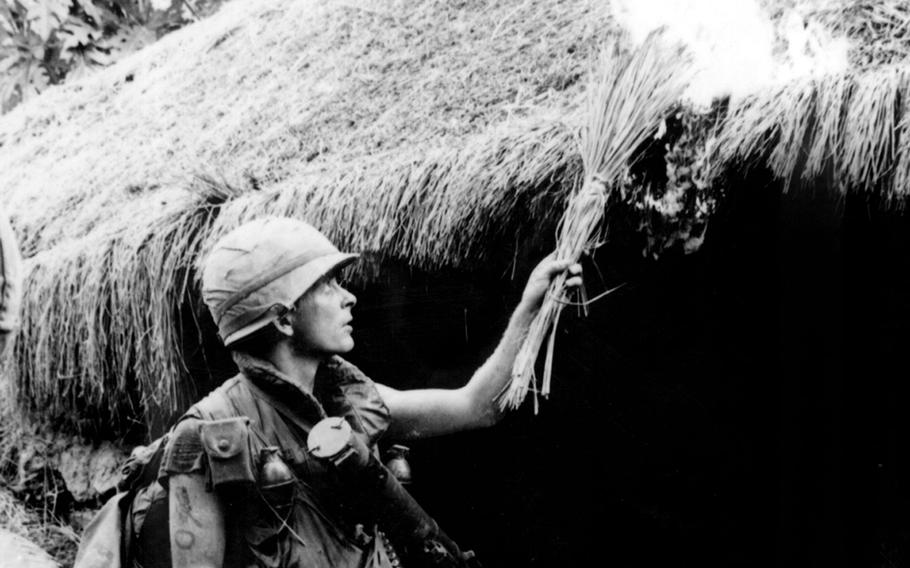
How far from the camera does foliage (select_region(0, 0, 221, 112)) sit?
35.0 ft

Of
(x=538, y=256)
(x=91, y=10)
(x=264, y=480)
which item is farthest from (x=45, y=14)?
(x=264, y=480)

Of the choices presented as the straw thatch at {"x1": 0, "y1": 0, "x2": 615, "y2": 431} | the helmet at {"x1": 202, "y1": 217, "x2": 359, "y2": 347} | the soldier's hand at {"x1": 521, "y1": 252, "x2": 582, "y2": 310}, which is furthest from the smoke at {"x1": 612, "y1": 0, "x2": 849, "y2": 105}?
the helmet at {"x1": 202, "y1": 217, "x2": 359, "y2": 347}

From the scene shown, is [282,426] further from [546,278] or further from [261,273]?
[546,278]

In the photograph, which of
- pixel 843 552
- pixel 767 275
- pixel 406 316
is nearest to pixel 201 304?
pixel 406 316

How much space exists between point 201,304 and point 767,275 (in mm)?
1980

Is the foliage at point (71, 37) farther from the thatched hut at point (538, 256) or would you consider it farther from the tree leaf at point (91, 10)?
the thatched hut at point (538, 256)

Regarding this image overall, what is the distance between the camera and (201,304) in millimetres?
4566

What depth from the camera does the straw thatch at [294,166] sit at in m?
3.75

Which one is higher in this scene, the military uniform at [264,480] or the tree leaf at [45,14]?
the tree leaf at [45,14]

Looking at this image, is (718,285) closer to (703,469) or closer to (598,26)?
(703,469)

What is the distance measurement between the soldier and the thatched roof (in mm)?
569

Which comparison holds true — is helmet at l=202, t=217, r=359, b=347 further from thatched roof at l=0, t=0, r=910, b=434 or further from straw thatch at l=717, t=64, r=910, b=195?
straw thatch at l=717, t=64, r=910, b=195

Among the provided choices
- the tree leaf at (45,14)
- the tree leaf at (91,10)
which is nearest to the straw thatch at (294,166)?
the tree leaf at (45,14)

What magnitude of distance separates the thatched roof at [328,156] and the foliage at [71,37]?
3743mm
